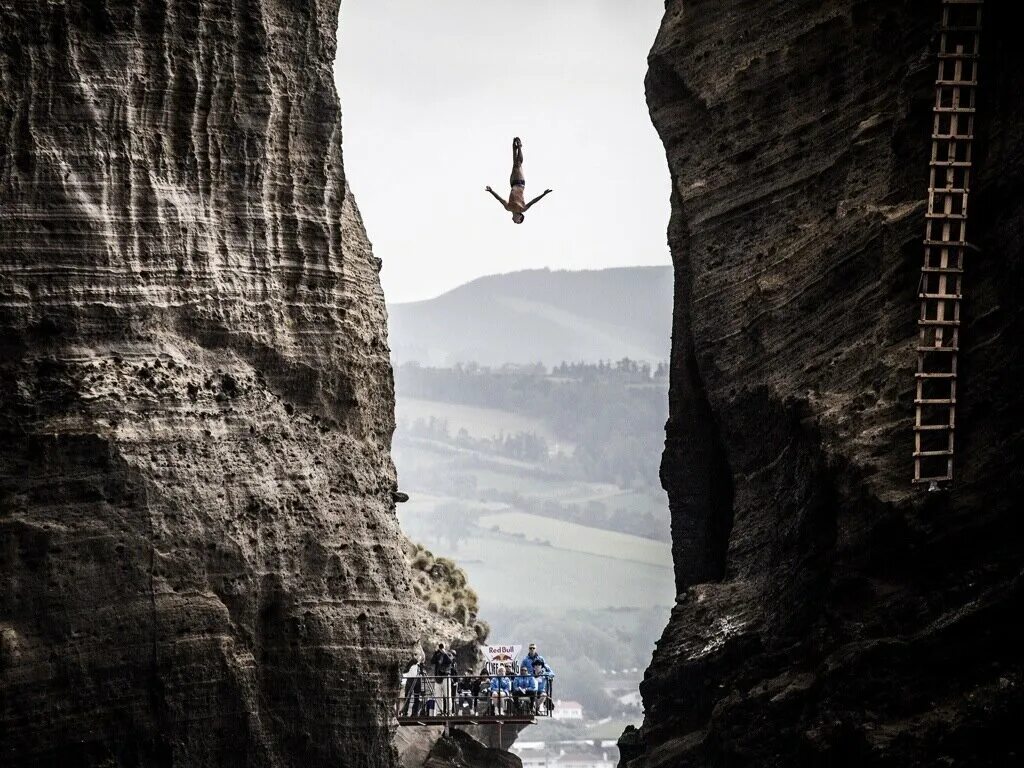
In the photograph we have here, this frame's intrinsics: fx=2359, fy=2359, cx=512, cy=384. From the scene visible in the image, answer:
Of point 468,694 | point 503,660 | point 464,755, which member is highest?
point 503,660

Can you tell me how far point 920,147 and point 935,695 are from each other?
10294 millimetres

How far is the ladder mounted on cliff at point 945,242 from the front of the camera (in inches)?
1591

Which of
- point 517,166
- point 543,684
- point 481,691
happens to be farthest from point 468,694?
point 517,166

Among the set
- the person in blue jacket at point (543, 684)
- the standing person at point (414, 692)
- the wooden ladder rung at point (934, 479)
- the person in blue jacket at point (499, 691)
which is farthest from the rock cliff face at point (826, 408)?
the standing person at point (414, 692)

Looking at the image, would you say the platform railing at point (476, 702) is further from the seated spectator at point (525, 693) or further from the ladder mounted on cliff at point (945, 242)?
Answer: the ladder mounted on cliff at point (945, 242)

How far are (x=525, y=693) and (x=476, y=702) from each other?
40.6 inches

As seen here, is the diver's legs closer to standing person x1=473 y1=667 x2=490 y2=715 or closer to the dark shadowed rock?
standing person x1=473 y1=667 x2=490 y2=715

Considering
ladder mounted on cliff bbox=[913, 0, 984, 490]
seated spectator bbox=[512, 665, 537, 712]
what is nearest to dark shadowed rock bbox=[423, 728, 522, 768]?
seated spectator bbox=[512, 665, 537, 712]

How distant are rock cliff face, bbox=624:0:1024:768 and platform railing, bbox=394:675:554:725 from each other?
238 centimetres

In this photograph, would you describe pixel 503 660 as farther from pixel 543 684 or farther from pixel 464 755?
pixel 464 755

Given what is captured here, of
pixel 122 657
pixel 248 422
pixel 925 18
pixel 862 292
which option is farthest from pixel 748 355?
pixel 122 657

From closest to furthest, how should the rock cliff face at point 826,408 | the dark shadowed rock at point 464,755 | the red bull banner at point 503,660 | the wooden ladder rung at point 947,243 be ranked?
the rock cliff face at point 826,408
the wooden ladder rung at point 947,243
the red bull banner at point 503,660
the dark shadowed rock at point 464,755

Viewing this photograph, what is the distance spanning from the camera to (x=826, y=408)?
42750 mm

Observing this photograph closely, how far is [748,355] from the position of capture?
153 ft
